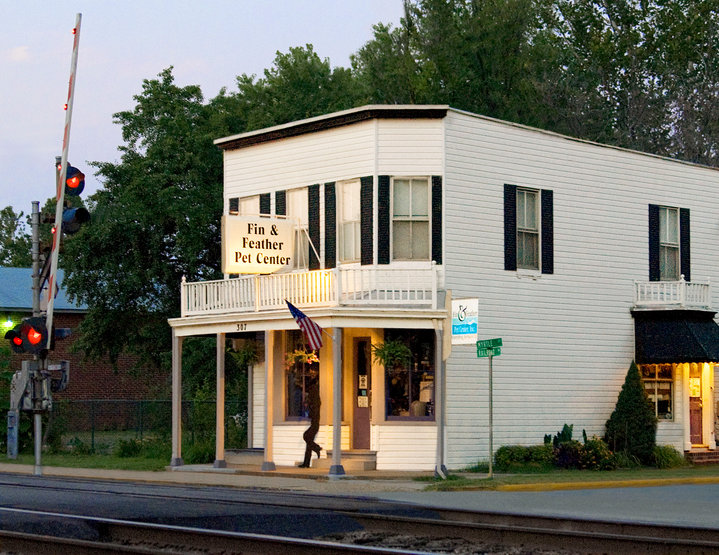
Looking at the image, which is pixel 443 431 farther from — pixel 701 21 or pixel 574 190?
pixel 701 21

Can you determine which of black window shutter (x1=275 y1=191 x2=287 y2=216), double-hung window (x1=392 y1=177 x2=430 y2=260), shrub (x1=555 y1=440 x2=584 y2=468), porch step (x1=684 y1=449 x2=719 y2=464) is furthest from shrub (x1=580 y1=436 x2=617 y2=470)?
black window shutter (x1=275 y1=191 x2=287 y2=216)

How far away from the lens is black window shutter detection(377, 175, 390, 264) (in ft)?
90.4

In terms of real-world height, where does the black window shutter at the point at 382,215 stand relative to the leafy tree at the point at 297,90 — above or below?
below

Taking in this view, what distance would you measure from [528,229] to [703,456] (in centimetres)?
770

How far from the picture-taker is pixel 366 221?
91.1ft

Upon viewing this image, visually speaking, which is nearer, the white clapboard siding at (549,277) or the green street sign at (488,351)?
the green street sign at (488,351)

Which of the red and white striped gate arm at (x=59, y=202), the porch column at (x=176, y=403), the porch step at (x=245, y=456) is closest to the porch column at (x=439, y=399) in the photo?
the porch step at (x=245, y=456)

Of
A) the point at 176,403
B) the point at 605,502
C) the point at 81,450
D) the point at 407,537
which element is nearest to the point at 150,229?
the point at 81,450

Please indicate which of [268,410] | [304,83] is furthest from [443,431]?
[304,83]

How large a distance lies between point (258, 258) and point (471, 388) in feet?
18.2

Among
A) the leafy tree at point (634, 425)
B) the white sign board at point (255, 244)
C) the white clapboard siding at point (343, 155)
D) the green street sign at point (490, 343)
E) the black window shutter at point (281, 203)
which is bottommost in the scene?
the leafy tree at point (634, 425)

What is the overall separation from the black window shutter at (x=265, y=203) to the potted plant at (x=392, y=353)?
5.46 meters

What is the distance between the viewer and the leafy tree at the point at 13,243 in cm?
8145

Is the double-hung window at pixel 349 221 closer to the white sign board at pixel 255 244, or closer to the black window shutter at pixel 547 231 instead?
the white sign board at pixel 255 244
